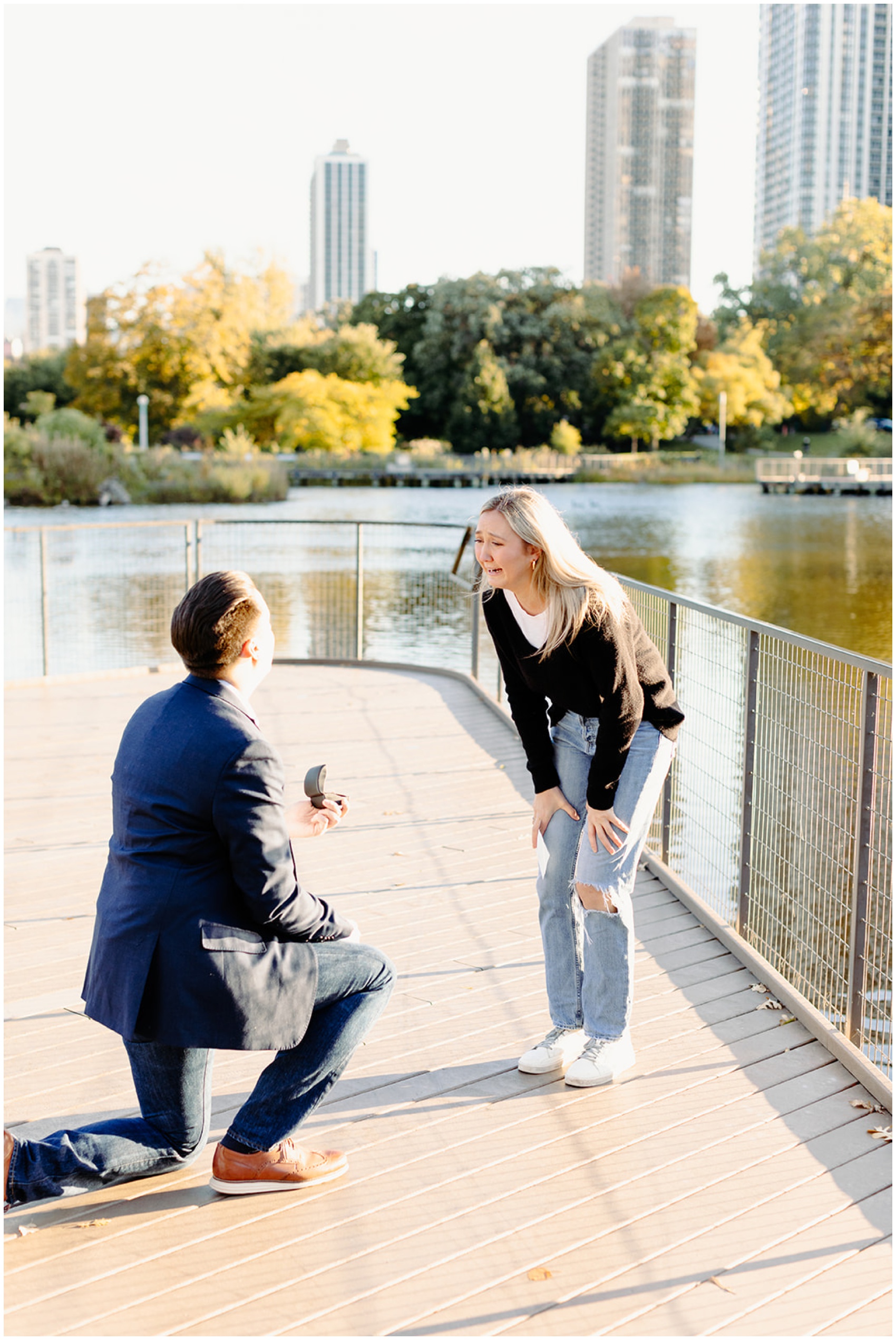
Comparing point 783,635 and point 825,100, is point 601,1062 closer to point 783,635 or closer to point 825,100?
point 783,635

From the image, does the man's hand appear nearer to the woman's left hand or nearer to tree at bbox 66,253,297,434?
the woman's left hand

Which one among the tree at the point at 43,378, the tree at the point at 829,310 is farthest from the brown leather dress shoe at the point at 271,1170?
the tree at the point at 829,310

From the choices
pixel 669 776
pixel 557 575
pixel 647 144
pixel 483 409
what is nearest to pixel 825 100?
pixel 647 144

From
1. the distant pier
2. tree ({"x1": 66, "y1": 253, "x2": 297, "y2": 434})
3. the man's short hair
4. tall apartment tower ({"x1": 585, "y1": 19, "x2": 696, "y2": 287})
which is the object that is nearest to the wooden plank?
the man's short hair

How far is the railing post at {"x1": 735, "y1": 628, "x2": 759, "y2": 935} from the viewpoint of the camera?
377cm

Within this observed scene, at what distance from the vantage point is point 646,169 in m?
158

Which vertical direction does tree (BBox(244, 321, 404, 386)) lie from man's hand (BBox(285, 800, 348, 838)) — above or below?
above

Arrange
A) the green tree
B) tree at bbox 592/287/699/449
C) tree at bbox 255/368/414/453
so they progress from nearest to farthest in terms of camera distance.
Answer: tree at bbox 255/368/414/453
tree at bbox 592/287/699/449
the green tree

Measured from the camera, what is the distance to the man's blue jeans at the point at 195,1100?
2.24 meters

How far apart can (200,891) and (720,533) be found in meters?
33.7

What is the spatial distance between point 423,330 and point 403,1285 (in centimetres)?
6543

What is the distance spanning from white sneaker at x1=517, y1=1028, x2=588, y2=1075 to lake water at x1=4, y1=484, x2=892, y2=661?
8390mm

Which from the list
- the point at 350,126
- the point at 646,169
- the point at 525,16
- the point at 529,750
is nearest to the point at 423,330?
the point at 350,126

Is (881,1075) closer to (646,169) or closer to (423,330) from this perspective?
(423,330)
